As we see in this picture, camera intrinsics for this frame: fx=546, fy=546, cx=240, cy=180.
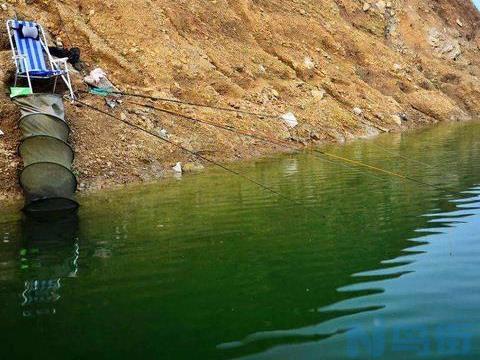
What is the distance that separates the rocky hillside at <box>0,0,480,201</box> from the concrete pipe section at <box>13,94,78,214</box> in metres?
1.43

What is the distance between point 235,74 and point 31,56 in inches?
548

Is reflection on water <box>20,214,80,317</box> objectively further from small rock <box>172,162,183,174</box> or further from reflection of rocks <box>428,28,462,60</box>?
reflection of rocks <box>428,28,462,60</box>

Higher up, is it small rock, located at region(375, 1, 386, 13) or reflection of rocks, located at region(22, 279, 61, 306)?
small rock, located at region(375, 1, 386, 13)

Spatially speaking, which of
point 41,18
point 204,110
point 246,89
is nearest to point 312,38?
point 246,89

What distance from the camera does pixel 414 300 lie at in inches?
257

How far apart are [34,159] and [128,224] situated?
4.50 meters

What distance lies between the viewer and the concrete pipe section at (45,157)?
44.0 ft

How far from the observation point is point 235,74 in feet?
104

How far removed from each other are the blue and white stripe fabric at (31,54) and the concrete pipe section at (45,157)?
285cm

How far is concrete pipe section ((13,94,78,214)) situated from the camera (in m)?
13.4

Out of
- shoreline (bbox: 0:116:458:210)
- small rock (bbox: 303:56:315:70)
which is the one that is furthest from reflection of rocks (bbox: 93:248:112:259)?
small rock (bbox: 303:56:315:70)

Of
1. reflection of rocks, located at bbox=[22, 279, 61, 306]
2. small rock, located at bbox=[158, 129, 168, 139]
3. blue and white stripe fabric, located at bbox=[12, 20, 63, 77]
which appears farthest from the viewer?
small rock, located at bbox=[158, 129, 168, 139]

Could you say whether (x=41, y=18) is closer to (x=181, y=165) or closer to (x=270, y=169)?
(x=181, y=165)

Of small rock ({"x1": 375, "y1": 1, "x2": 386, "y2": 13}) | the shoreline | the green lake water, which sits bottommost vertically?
the green lake water
